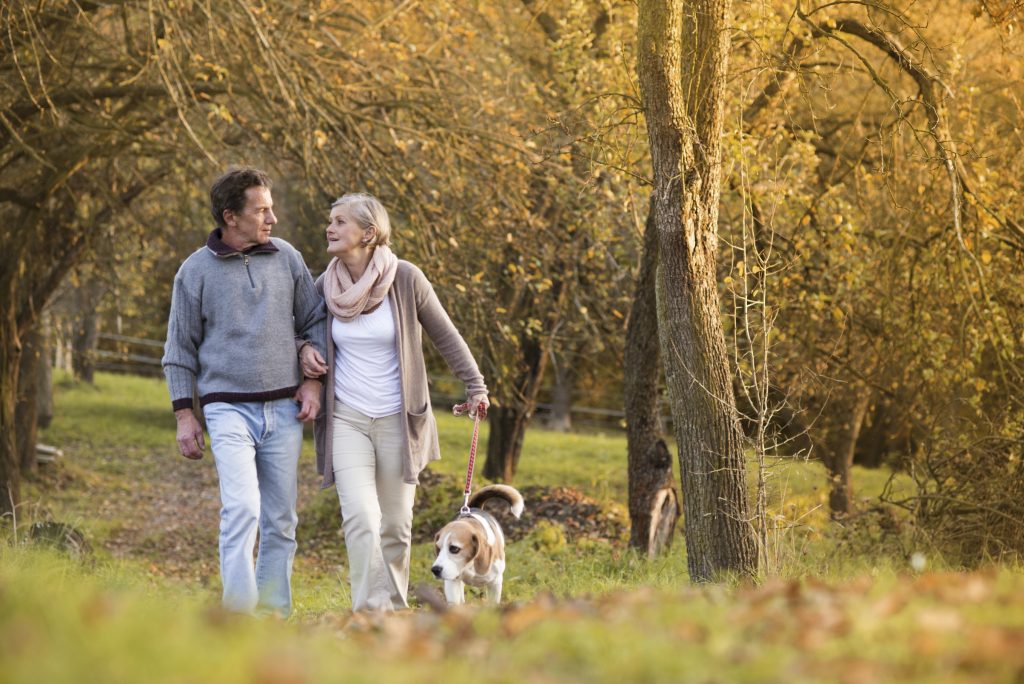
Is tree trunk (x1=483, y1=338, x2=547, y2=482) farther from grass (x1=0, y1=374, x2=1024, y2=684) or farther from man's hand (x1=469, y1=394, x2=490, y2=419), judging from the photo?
grass (x1=0, y1=374, x2=1024, y2=684)

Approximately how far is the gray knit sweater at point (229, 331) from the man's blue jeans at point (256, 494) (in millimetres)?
99

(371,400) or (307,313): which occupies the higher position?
(307,313)

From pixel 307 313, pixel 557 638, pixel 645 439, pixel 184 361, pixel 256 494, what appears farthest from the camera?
pixel 645 439

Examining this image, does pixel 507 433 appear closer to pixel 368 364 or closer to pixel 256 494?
pixel 368 364

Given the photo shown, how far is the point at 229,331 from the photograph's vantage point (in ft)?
18.9

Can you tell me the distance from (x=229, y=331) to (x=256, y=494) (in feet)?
2.67

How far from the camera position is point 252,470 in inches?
222

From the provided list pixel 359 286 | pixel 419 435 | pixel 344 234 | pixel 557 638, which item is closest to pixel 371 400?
pixel 419 435

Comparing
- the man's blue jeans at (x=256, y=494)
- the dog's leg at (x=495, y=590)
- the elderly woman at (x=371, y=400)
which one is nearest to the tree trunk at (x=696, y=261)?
the dog's leg at (x=495, y=590)

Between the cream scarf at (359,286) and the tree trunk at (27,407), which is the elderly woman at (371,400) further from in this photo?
the tree trunk at (27,407)

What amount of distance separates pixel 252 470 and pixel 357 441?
1.84ft

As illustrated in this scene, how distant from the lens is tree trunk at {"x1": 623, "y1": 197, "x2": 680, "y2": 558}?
33.9 ft

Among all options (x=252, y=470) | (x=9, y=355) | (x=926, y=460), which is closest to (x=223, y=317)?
(x=252, y=470)

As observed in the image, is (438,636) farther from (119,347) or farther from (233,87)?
(119,347)
